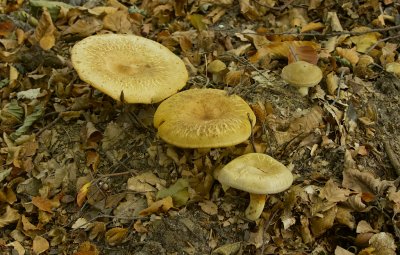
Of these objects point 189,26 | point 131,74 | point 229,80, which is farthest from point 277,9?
point 131,74

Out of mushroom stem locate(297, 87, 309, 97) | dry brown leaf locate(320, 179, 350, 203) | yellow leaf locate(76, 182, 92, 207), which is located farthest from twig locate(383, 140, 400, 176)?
yellow leaf locate(76, 182, 92, 207)

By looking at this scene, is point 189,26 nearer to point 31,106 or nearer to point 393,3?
point 31,106

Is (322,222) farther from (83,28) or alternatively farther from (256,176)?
(83,28)

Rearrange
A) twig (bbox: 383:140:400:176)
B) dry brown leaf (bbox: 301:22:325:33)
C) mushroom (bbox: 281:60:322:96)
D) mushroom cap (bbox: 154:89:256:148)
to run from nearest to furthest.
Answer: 1. mushroom cap (bbox: 154:89:256:148)
2. twig (bbox: 383:140:400:176)
3. mushroom (bbox: 281:60:322:96)
4. dry brown leaf (bbox: 301:22:325:33)

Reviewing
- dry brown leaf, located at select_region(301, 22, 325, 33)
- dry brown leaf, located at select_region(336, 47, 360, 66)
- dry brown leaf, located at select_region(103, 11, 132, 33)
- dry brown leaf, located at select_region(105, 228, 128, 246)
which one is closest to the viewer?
dry brown leaf, located at select_region(105, 228, 128, 246)

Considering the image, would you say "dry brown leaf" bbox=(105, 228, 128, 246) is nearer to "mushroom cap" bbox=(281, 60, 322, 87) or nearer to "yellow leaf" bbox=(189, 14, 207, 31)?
"mushroom cap" bbox=(281, 60, 322, 87)

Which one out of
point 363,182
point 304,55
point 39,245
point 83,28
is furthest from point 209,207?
point 83,28
